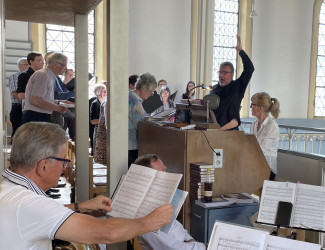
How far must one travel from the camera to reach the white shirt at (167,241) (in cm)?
221

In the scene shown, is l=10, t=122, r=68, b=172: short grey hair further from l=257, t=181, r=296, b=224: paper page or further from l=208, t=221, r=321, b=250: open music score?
l=257, t=181, r=296, b=224: paper page

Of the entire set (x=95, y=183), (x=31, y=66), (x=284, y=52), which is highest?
(x=284, y=52)

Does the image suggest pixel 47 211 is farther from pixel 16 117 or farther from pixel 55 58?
pixel 16 117

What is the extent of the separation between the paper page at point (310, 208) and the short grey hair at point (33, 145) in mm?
1331

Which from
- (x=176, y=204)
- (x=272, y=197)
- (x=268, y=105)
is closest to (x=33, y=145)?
(x=176, y=204)

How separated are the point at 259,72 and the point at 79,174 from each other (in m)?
8.65

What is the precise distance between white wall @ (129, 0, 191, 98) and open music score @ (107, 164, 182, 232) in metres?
8.14

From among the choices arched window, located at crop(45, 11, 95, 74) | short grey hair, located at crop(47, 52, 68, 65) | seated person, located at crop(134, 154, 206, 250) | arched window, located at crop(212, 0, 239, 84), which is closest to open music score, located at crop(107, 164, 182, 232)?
seated person, located at crop(134, 154, 206, 250)

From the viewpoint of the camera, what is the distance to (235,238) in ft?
4.74

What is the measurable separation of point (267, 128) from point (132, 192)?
2148 millimetres

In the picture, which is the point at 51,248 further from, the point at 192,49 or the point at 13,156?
the point at 192,49

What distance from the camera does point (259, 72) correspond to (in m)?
11.4

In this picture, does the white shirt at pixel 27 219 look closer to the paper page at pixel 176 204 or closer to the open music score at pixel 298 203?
the paper page at pixel 176 204

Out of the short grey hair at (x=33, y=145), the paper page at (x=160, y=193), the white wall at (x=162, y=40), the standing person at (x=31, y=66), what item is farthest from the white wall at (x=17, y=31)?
the paper page at (x=160, y=193)
